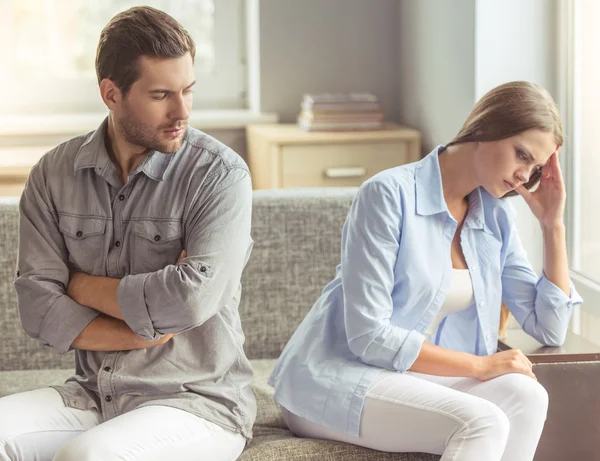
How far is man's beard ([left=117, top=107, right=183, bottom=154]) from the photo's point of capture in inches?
72.6

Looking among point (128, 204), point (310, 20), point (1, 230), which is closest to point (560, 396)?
point (128, 204)

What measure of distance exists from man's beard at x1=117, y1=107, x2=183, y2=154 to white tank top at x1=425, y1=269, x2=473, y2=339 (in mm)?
640

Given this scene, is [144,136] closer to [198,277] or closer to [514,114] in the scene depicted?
[198,277]

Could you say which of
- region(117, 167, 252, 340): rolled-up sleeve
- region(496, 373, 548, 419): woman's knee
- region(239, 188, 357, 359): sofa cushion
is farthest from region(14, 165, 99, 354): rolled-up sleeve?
region(496, 373, 548, 419): woman's knee

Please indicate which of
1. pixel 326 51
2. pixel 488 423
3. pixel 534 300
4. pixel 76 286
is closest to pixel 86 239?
pixel 76 286

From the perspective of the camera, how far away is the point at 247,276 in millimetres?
2510

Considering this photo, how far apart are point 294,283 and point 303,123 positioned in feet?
4.92

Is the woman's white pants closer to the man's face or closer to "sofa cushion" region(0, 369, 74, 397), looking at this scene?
the man's face

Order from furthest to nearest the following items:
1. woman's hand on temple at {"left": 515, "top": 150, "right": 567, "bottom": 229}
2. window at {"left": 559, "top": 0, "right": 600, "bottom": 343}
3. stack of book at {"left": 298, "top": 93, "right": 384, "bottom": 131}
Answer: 1. stack of book at {"left": 298, "top": 93, "right": 384, "bottom": 131}
2. window at {"left": 559, "top": 0, "right": 600, "bottom": 343}
3. woman's hand on temple at {"left": 515, "top": 150, "right": 567, "bottom": 229}

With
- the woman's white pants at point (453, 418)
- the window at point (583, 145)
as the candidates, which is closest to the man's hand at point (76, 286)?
the woman's white pants at point (453, 418)

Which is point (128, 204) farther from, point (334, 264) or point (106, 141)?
point (334, 264)

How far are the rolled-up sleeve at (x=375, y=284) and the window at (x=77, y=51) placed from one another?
2.52 m

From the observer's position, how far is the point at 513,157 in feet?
6.38

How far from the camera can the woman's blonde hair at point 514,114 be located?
6.30 ft
